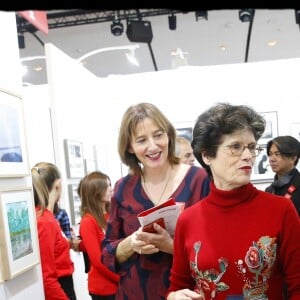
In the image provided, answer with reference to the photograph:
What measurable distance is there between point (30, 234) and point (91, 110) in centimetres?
331

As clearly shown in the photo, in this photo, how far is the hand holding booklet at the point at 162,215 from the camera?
1.68 meters

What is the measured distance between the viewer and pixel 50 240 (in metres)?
2.89

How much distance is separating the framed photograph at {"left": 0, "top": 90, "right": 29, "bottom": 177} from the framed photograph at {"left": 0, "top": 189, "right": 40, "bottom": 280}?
137 mm

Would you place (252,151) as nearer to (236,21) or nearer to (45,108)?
(45,108)

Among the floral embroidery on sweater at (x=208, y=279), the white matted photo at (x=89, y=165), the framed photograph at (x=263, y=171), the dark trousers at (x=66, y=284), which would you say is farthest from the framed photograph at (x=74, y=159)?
the floral embroidery on sweater at (x=208, y=279)

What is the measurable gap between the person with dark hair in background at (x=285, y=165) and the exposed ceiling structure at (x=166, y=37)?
4546 mm

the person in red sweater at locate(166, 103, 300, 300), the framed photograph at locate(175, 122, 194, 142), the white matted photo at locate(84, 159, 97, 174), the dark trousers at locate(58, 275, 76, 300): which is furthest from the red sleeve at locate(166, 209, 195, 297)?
the framed photograph at locate(175, 122, 194, 142)

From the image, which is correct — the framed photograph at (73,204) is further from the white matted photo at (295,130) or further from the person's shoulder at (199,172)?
the person's shoulder at (199,172)

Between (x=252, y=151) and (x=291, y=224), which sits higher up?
(x=252, y=151)

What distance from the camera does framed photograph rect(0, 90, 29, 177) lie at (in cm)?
250

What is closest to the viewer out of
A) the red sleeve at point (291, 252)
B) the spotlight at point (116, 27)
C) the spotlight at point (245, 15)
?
the red sleeve at point (291, 252)

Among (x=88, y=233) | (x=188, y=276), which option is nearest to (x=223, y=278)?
(x=188, y=276)

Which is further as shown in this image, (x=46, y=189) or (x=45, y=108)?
(x=45, y=108)

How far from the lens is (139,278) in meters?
1.91
